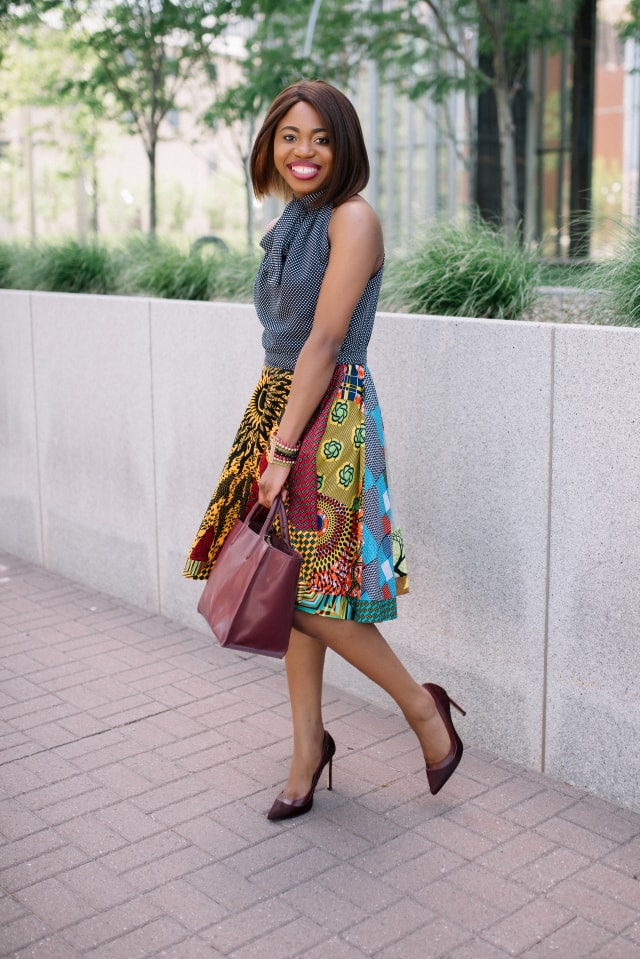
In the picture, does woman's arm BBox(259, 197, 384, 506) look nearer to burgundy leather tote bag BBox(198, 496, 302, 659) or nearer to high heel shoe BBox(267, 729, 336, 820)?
burgundy leather tote bag BBox(198, 496, 302, 659)

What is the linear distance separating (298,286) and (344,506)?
0.67 m

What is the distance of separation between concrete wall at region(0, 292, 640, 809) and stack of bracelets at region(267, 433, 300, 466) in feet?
3.09

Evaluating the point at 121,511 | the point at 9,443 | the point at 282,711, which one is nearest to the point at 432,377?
the point at 282,711

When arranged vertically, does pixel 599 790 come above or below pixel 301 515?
below

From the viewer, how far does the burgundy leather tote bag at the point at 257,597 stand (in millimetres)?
3209

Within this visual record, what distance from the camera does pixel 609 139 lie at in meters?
22.9

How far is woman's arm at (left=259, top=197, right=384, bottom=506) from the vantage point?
10.4 ft

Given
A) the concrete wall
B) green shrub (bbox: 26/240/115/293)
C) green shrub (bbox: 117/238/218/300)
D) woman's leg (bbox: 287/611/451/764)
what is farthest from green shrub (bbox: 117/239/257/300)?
woman's leg (bbox: 287/611/451/764)

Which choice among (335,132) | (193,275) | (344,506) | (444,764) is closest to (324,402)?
(344,506)

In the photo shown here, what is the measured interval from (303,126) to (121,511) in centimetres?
314

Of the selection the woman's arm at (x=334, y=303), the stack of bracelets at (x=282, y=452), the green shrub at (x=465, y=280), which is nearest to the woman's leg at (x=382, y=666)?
the stack of bracelets at (x=282, y=452)

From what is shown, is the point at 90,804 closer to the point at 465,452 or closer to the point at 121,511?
the point at 465,452

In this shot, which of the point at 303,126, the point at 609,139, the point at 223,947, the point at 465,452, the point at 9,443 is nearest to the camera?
the point at 223,947

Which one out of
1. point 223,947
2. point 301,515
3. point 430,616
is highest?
point 301,515
